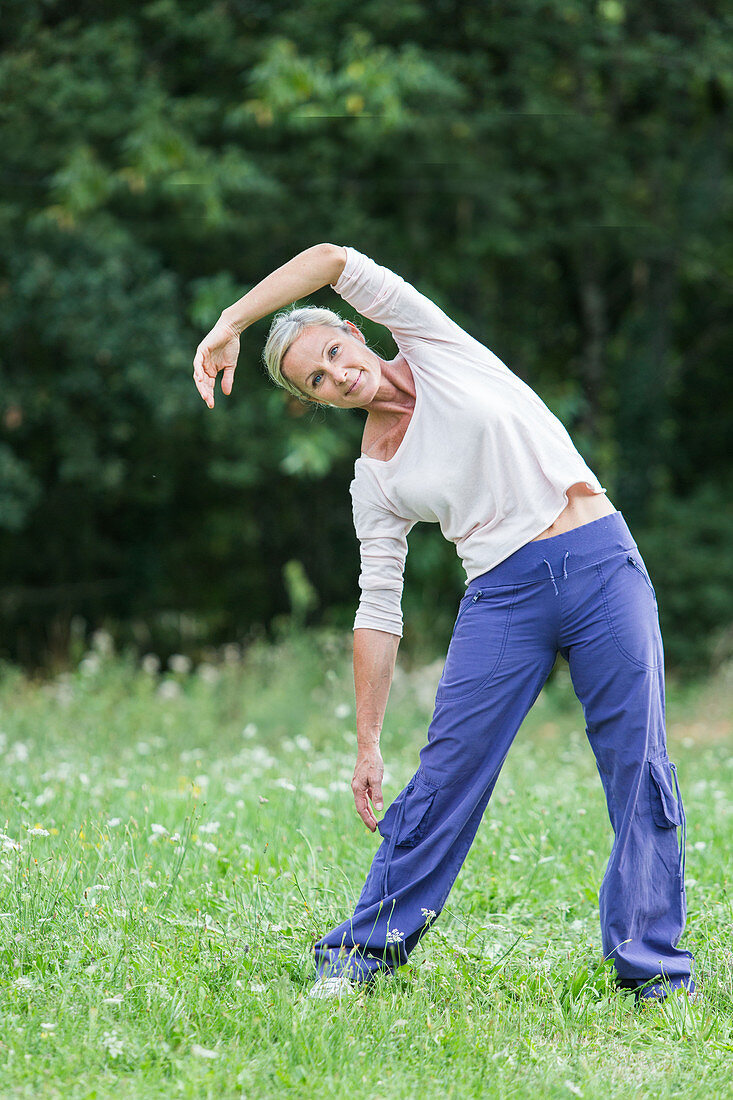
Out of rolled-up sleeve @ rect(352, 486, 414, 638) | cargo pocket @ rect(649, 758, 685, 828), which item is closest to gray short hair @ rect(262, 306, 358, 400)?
rolled-up sleeve @ rect(352, 486, 414, 638)

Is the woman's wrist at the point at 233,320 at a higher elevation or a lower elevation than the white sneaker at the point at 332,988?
higher

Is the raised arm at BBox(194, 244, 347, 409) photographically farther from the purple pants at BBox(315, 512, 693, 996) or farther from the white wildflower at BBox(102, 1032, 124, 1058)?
the white wildflower at BBox(102, 1032, 124, 1058)

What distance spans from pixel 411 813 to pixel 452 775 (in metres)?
0.15

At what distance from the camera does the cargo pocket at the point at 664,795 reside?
9.36ft

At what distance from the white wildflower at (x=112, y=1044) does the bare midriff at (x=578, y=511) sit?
1547 millimetres

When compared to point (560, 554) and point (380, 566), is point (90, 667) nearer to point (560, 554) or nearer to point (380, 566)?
point (380, 566)

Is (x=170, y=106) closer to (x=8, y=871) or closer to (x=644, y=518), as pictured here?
(x=644, y=518)

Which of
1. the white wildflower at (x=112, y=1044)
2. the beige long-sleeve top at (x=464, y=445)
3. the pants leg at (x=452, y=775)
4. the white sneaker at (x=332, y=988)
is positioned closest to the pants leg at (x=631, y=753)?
the pants leg at (x=452, y=775)

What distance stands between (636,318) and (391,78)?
19.5 ft

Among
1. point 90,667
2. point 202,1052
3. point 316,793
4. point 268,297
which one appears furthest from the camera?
point 90,667

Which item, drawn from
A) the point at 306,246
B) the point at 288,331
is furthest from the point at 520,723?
the point at 306,246

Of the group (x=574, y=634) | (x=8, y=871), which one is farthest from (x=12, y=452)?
(x=574, y=634)

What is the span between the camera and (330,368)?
9.48 feet

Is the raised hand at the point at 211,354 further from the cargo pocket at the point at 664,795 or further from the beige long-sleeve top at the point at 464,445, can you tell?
the cargo pocket at the point at 664,795
